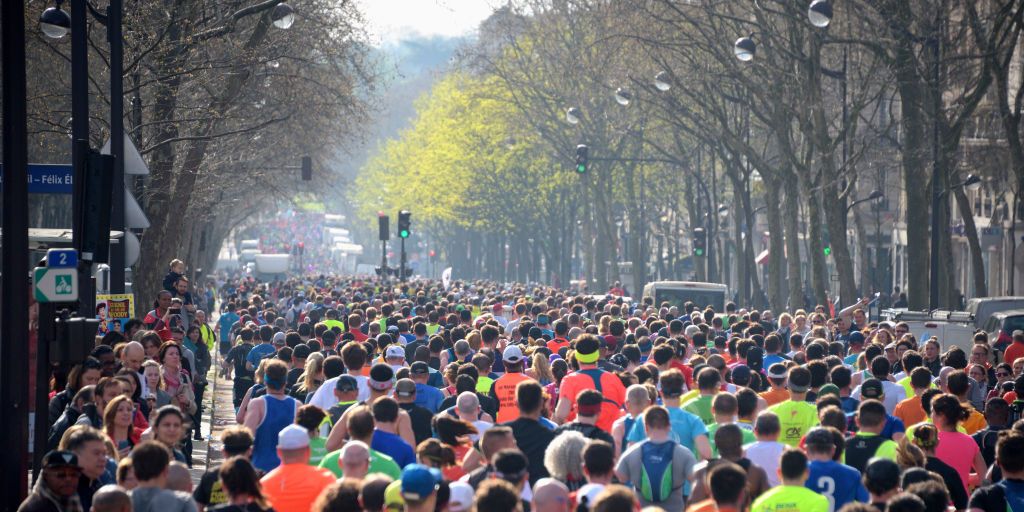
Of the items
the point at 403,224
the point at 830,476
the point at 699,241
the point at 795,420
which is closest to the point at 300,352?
the point at 795,420

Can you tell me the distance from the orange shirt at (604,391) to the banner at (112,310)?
7.05m

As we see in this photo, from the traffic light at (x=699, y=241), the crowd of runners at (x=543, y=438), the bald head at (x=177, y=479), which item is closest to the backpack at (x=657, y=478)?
the crowd of runners at (x=543, y=438)

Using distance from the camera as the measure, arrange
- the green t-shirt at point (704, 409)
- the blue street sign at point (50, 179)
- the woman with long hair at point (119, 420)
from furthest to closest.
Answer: the blue street sign at point (50, 179)
the green t-shirt at point (704, 409)
the woman with long hair at point (119, 420)

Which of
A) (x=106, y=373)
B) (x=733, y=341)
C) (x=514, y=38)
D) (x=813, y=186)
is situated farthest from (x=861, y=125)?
(x=106, y=373)

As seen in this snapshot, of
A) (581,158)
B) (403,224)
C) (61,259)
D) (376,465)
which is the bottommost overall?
(376,465)

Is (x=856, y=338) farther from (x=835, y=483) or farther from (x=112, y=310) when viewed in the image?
(x=835, y=483)

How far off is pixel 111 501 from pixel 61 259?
483 centimetres

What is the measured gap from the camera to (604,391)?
12398mm

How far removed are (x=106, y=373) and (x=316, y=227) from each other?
14340cm

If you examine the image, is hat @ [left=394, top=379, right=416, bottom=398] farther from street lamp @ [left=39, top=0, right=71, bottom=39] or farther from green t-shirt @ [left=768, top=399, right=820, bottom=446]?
street lamp @ [left=39, top=0, right=71, bottom=39]

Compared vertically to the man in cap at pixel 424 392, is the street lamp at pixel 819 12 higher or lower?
higher

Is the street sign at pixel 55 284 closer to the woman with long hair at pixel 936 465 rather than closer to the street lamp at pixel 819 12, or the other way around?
the woman with long hair at pixel 936 465

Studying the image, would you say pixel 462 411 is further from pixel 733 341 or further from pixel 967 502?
pixel 733 341

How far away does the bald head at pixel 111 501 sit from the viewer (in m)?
7.28
